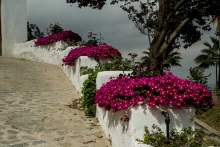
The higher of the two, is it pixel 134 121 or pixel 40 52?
pixel 40 52

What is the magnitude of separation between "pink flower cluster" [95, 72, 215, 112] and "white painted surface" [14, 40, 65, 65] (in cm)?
796

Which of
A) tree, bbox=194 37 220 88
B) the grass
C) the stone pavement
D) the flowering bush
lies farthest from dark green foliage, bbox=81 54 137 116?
tree, bbox=194 37 220 88

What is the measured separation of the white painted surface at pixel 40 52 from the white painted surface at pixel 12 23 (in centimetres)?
42

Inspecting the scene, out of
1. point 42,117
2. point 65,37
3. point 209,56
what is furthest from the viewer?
point 209,56

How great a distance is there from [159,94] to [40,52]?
1074cm

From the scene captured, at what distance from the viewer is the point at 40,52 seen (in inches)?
550

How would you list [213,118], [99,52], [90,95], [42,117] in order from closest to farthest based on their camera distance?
[42,117]
[90,95]
[99,52]
[213,118]

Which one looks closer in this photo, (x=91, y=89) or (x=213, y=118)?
(x=91, y=89)

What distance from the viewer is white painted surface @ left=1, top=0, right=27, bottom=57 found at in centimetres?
1544

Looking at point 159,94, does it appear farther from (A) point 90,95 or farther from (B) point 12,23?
(B) point 12,23

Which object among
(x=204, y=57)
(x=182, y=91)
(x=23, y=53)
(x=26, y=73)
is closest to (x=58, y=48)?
(x=26, y=73)

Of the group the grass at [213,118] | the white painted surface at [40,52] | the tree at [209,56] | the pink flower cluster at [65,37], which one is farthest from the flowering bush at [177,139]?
the tree at [209,56]

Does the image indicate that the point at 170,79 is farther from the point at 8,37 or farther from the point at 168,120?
the point at 8,37

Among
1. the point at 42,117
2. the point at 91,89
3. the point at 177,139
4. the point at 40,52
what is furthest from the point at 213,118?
the point at 177,139
